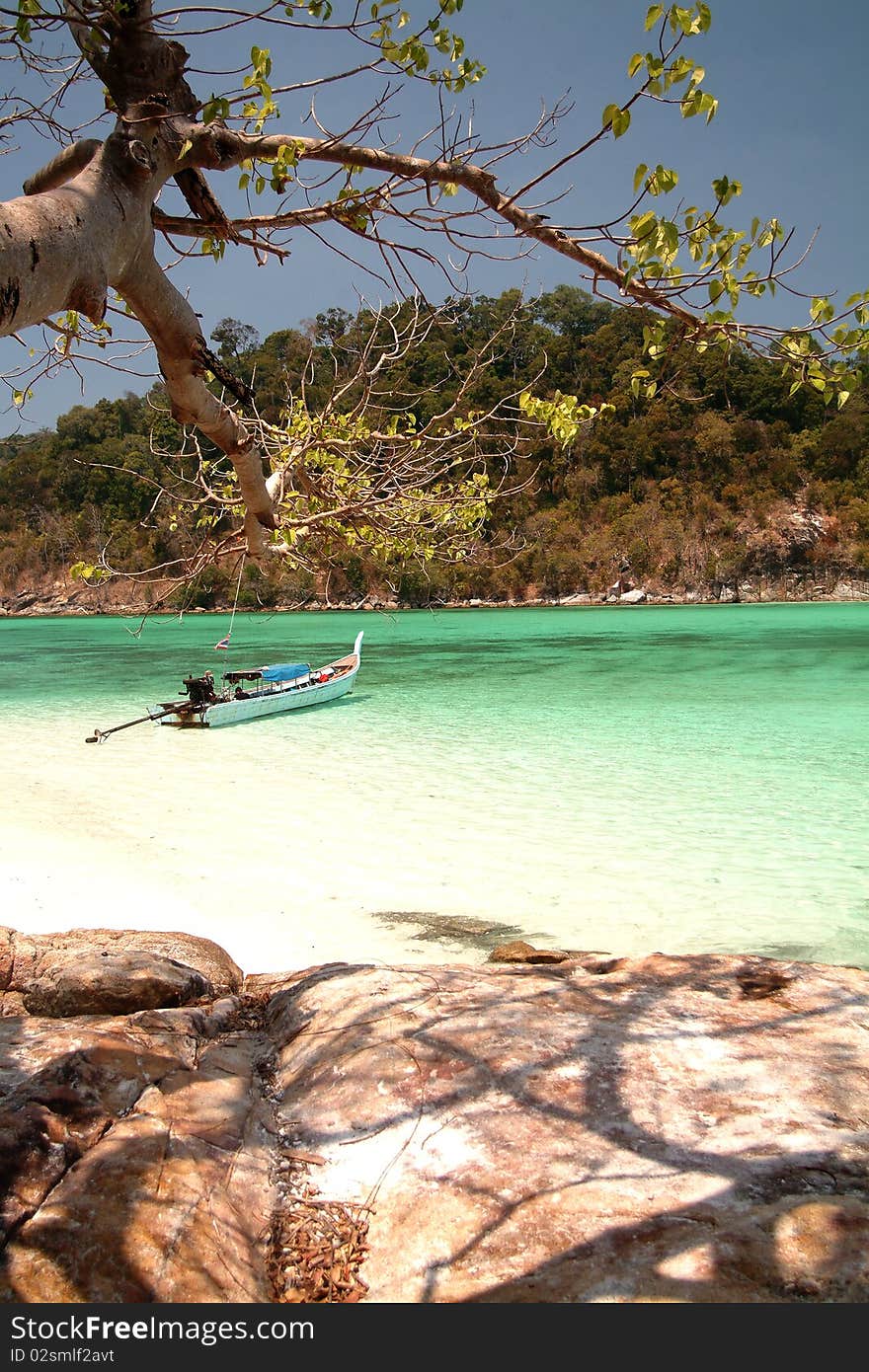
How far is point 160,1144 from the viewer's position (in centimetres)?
194

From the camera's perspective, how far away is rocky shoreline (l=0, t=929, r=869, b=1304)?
160 centimetres

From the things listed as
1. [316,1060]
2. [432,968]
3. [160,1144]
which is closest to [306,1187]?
[160,1144]

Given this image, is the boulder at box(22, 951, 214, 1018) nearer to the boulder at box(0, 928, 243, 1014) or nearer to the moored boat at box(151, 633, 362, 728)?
the boulder at box(0, 928, 243, 1014)

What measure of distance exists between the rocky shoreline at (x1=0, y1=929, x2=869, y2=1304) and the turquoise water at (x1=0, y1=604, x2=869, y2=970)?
2.26m

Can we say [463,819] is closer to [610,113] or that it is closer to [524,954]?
[524,954]

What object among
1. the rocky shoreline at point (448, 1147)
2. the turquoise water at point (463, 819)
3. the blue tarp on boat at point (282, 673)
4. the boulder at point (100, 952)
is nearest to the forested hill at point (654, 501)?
the blue tarp on boat at point (282, 673)

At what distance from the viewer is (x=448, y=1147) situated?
2047 mm

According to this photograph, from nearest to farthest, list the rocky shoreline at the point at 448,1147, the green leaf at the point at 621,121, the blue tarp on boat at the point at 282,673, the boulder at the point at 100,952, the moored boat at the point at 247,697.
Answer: the rocky shoreline at the point at 448,1147
the green leaf at the point at 621,121
the boulder at the point at 100,952
the moored boat at the point at 247,697
the blue tarp on boat at the point at 282,673

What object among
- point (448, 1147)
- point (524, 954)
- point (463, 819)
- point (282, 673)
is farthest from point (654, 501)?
point (448, 1147)

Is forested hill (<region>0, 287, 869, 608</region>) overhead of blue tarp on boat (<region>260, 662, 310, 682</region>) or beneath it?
overhead

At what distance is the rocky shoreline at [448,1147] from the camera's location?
1.60 m

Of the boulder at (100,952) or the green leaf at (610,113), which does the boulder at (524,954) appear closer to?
the boulder at (100,952)

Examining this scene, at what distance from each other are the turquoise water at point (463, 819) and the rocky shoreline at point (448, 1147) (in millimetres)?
2264

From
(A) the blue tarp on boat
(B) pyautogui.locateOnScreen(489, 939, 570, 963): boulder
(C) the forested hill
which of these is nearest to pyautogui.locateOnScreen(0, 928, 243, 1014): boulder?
(B) pyautogui.locateOnScreen(489, 939, 570, 963): boulder
